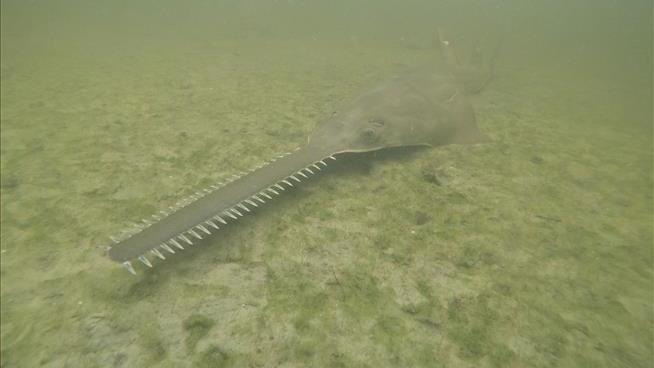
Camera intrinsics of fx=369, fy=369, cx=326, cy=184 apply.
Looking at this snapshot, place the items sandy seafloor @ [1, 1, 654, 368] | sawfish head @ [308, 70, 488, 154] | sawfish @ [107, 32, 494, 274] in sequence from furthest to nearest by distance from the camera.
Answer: sawfish head @ [308, 70, 488, 154] → sawfish @ [107, 32, 494, 274] → sandy seafloor @ [1, 1, 654, 368]

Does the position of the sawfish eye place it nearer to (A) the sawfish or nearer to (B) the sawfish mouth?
(A) the sawfish

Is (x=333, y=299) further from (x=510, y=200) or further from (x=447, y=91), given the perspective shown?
(x=447, y=91)

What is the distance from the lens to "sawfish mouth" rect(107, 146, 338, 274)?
1.89 m

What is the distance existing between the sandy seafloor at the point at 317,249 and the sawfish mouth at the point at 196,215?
27 cm

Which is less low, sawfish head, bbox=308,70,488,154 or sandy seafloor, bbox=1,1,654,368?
sawfish head, bbox=308,70,488,154

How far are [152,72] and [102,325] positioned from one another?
5516mm

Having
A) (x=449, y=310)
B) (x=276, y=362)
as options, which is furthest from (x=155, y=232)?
(x=449, y=310)

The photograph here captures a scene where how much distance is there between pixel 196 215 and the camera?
7.03 ft

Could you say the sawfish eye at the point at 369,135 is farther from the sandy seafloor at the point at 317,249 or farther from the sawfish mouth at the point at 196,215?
the sawfish mouth at the point at 196,215

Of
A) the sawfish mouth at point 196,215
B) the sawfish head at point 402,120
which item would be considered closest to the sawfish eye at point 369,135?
the sawfish head at point 402,120

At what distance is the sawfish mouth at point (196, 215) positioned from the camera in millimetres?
1894

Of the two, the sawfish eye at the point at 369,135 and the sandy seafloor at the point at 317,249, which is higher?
the sawfish eye at the point at 369,135

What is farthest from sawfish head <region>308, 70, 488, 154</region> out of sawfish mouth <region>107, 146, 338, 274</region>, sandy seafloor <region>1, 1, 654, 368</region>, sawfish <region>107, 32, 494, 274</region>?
sawfish mouth <region>107, 146, 338, 274</region>

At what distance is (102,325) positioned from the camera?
6.07ft
